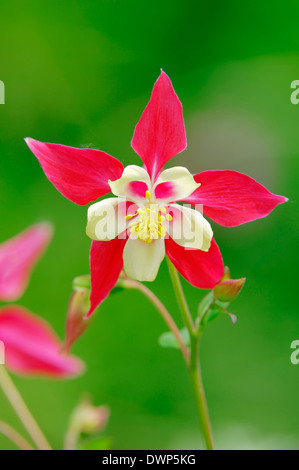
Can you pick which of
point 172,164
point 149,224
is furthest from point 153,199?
point 172,164

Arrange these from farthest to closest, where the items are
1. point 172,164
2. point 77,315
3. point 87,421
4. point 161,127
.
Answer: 1. point 172,164
2. point 87,421
3. point 77,315
4. point 161,127

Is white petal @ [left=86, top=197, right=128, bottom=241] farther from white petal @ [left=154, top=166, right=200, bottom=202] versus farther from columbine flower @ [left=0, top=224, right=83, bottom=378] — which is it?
columbine flower @ [left=0, top=224, right=83, bottom=378]

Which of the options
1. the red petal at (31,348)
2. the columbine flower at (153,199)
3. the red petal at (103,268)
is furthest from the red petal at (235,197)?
the red petal at (31,348)

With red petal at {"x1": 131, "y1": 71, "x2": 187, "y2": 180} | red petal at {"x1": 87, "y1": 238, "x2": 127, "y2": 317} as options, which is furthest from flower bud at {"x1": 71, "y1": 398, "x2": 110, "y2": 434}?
red petal at {"x1": 131, "y1": 71, "x2": 187, "y2": 180}

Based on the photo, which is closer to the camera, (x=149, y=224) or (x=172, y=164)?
(x=149, y=224)

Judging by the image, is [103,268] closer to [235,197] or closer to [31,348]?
[235,197]

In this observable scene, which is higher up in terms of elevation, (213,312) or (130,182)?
(130,182)
